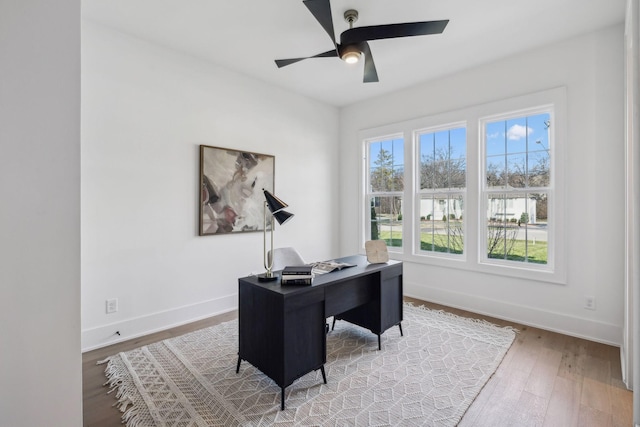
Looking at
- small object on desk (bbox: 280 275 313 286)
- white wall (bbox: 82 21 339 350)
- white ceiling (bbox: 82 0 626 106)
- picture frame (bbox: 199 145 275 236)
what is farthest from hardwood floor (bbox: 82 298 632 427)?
white ceiling (bbox: 82 0 626 106)

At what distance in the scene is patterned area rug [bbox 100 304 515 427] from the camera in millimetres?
1849

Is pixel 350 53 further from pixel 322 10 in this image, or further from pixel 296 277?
pixel 296 277

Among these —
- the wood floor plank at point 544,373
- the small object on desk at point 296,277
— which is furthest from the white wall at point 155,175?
the wood floor plank at point 544,373

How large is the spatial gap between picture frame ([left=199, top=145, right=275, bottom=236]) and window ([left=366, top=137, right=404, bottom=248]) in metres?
1.67

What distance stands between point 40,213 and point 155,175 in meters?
1.98

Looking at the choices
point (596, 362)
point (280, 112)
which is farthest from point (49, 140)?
point (596, 362)

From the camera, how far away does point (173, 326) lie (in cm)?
317

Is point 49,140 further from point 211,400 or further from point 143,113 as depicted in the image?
point 143,113

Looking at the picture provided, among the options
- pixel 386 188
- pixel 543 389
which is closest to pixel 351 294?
pixel 543 389

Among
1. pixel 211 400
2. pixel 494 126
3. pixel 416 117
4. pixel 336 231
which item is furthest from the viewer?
pixel 336 231

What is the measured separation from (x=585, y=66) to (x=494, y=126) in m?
0.91

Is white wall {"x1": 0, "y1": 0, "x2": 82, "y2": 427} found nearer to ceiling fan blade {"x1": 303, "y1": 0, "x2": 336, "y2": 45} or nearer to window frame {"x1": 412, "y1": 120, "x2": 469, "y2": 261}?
ceiling fan blade {"x1": 303, "y1": 0, "x2": 336, "y2": 45}

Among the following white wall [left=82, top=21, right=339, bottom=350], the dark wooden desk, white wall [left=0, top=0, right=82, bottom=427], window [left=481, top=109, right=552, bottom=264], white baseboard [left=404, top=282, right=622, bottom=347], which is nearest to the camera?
white wall [left=0, top=0, right=82, bottom=427]

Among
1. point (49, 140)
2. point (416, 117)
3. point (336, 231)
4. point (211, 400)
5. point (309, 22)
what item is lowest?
point (211, 400)
